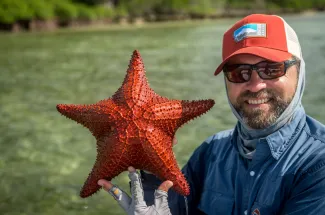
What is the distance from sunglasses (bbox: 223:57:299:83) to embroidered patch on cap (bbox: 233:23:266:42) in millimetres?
192

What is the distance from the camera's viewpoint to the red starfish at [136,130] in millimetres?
3082

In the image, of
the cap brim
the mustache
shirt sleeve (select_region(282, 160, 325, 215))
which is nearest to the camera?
shirt sleeve (select_region(282, 160, 325, 215))

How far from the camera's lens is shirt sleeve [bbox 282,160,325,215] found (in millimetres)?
2666

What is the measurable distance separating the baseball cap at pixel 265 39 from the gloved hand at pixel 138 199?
39.2 inches

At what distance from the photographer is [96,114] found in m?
3.23

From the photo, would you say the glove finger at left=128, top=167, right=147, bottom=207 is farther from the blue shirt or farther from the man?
the blue shirt

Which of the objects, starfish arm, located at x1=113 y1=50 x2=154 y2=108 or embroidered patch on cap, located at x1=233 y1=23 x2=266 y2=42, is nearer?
embroidered patch on cap, located at x1=233 y1=23 x2=266 y2=42

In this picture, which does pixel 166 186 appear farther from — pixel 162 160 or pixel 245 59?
pixel 245 59

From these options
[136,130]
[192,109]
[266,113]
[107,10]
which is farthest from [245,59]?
[107,10]

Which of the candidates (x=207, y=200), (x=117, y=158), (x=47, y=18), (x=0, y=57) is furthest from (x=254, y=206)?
(x=47, y=18)

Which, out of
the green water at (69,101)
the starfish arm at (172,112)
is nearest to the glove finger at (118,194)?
the starfish arm at (172,112)

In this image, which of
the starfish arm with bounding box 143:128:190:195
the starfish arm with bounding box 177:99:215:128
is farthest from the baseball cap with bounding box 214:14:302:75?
the starfish arm with bounding box 143:128:190:195

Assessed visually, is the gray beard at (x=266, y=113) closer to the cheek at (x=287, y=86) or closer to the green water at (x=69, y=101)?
the cheek at (x=287, y=86)

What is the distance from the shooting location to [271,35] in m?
2.95
